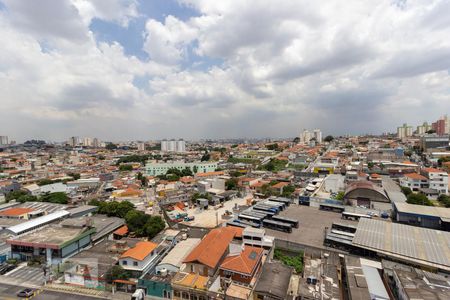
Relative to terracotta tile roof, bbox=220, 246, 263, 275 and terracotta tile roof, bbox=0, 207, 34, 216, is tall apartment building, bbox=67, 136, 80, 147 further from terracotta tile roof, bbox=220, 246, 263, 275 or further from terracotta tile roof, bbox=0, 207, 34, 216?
terracotta tile roof, bbox=220, 246, 263, 275

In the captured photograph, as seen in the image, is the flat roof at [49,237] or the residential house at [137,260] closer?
the residential house at [137,260]

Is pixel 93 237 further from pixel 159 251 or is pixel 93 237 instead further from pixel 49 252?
pixel 159 251

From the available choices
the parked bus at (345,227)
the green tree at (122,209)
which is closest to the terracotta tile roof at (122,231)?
the green tree at (122,209)

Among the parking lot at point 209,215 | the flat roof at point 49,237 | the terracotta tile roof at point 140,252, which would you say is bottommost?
the parking lot at point 209,215

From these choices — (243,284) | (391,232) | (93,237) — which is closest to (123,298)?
(243,284)

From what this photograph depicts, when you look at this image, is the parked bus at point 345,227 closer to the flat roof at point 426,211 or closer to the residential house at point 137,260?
the flat roof at point 426,211

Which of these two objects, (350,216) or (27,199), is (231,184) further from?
(27,199)
